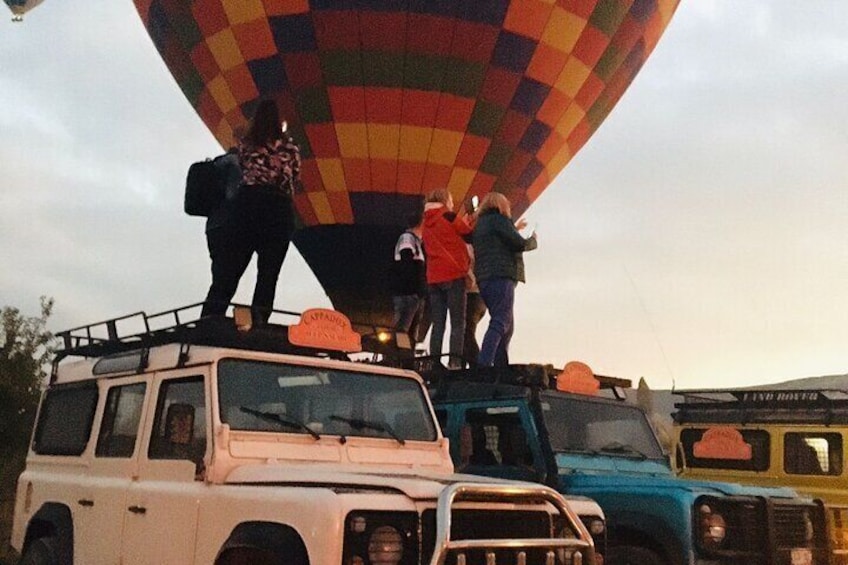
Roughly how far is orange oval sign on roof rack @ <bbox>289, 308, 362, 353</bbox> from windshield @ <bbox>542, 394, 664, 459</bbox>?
6.13 ft

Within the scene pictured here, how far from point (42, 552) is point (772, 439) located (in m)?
6.94

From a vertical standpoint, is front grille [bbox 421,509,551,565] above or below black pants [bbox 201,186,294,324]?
below

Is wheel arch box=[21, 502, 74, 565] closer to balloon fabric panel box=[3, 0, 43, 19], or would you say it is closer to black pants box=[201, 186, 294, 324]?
black pants box=[201, 186, 294, 324]

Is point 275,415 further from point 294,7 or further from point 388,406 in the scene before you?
point 294,7

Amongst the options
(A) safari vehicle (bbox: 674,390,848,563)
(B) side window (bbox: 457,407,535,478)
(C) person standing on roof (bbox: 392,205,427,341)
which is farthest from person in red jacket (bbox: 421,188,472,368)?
(A) safari vehicle (bbox: 674,390,848,563)

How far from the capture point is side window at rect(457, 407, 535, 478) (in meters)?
7.18

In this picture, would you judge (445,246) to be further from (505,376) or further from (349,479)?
(349,479)

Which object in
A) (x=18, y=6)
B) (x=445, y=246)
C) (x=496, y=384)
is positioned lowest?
(x=496, y=384)

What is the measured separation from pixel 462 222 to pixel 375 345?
359cm

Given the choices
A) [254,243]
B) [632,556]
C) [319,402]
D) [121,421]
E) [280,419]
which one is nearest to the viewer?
[280,419]

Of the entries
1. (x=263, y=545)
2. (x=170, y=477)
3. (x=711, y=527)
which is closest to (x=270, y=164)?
(x=170, y=477)

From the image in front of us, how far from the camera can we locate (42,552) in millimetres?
6184

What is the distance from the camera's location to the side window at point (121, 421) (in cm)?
577

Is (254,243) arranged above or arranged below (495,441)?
above
